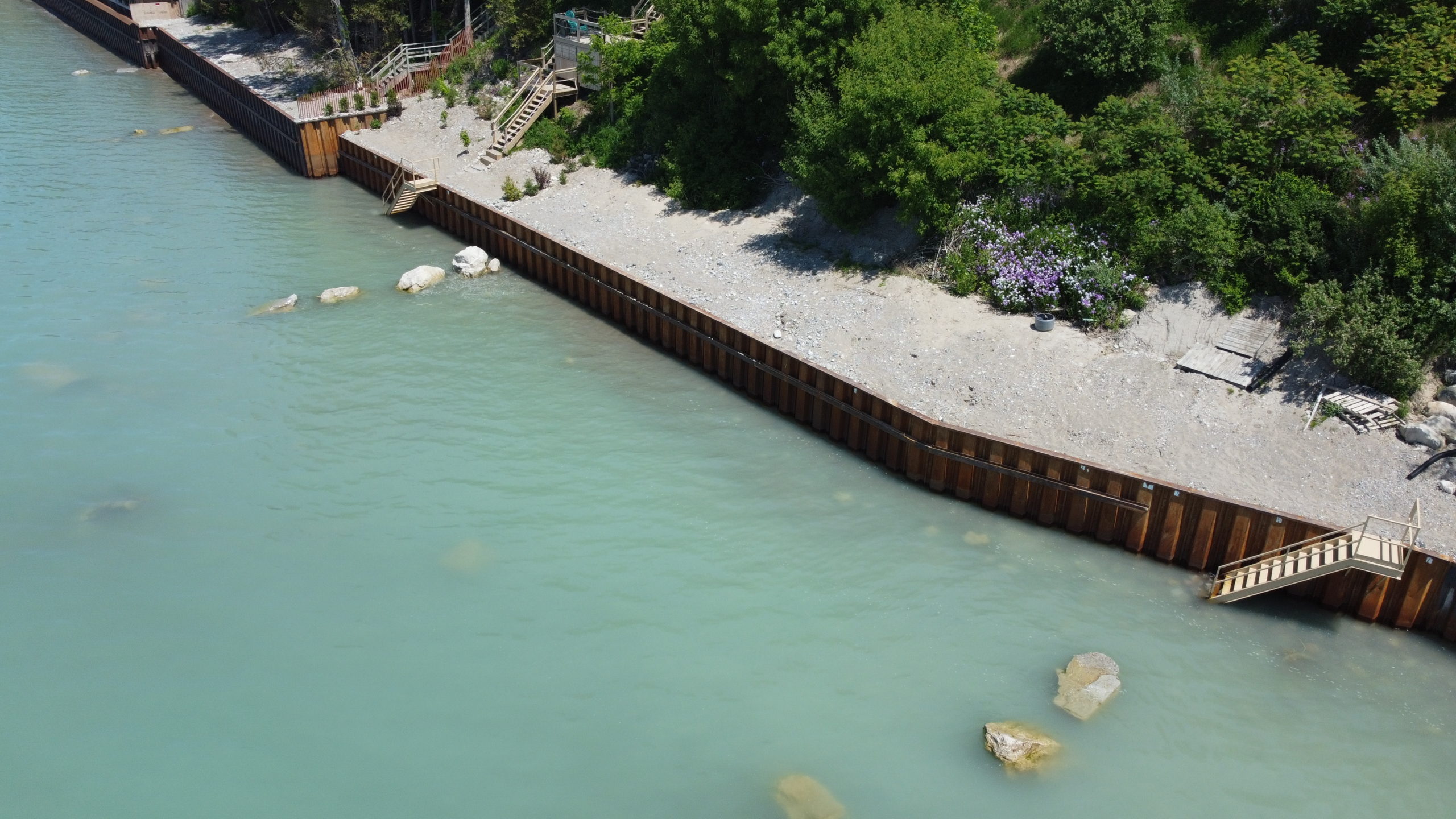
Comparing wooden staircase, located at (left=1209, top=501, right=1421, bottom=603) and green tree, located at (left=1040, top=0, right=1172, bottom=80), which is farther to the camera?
green tree, located at (left=1040, top=0, right=1172, bottom=80)

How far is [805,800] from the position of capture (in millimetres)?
17391

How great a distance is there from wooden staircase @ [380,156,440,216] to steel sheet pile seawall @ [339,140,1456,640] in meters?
11.6

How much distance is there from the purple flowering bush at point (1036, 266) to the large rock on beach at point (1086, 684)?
32.8 ft

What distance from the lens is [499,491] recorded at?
→ 969 inches

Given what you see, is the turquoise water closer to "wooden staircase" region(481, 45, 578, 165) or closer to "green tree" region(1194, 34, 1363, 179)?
"green tree" region(1194, 34, 1363, 179)

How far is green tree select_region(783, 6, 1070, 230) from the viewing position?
29.4 metres

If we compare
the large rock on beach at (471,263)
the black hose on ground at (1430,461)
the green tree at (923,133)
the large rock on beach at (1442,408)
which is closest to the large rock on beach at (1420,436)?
the black hose on ground at (1430,461)

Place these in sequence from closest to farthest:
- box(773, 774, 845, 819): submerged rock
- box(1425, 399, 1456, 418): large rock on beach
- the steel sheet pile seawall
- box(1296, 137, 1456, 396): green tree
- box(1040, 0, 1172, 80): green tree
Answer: box(773, 774, 845, 819): submerged rock
the steel sheet pile seawall
box(1425, 399, 1456, 418): large rock on beach
box(1296, 137, 1456, 396): green tree
box(1040, 0, 1172, 80): green tree

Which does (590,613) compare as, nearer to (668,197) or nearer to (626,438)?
(626,438)

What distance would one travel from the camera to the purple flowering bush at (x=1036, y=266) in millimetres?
26875

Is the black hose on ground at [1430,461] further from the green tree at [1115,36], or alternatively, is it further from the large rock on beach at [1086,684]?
the green tree at [1115,36]

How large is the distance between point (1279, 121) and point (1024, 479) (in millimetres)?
12378

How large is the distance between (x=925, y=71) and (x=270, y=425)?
19.7 meters

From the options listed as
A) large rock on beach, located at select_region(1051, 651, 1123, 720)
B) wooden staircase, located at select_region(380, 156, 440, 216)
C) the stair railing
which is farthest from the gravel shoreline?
wooden staircase, located at select_region(380, 156, 440, 216)
